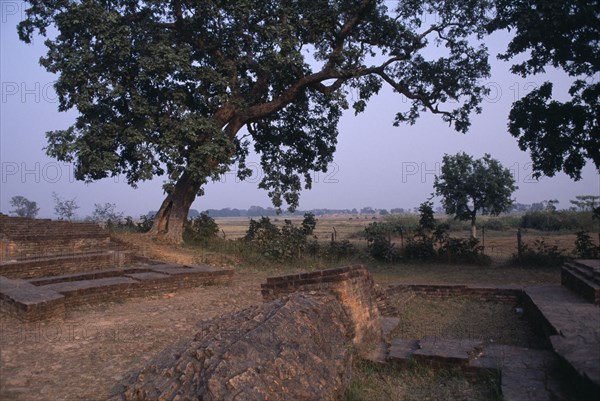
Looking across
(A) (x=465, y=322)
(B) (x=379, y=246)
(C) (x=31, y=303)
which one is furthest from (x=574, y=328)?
(B) (x=379, y=246)

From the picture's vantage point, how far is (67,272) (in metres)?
9.23

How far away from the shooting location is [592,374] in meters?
2.88

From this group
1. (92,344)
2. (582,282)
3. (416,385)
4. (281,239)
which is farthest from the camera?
(281,239)

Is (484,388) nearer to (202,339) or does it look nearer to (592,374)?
(592,374)

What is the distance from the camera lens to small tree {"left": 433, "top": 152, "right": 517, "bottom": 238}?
26.5 metres

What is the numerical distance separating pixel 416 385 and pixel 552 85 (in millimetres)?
10478

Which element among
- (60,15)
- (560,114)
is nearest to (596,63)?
(560,114)

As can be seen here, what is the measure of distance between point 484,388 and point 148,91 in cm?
1200

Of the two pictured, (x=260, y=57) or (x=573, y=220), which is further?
(x=573, y=220)

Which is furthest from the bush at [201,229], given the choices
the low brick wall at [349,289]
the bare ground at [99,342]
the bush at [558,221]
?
the bush at [558,221]

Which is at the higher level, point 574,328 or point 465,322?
point 574,328

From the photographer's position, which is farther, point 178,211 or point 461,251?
point 178,211

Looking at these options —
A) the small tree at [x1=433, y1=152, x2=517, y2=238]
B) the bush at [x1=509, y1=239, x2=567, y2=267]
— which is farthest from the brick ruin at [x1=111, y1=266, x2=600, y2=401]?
the small tree at [x1=433, y1=152, x2=517, y2=238]

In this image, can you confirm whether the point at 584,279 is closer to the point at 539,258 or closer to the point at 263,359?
the point at 263,359
